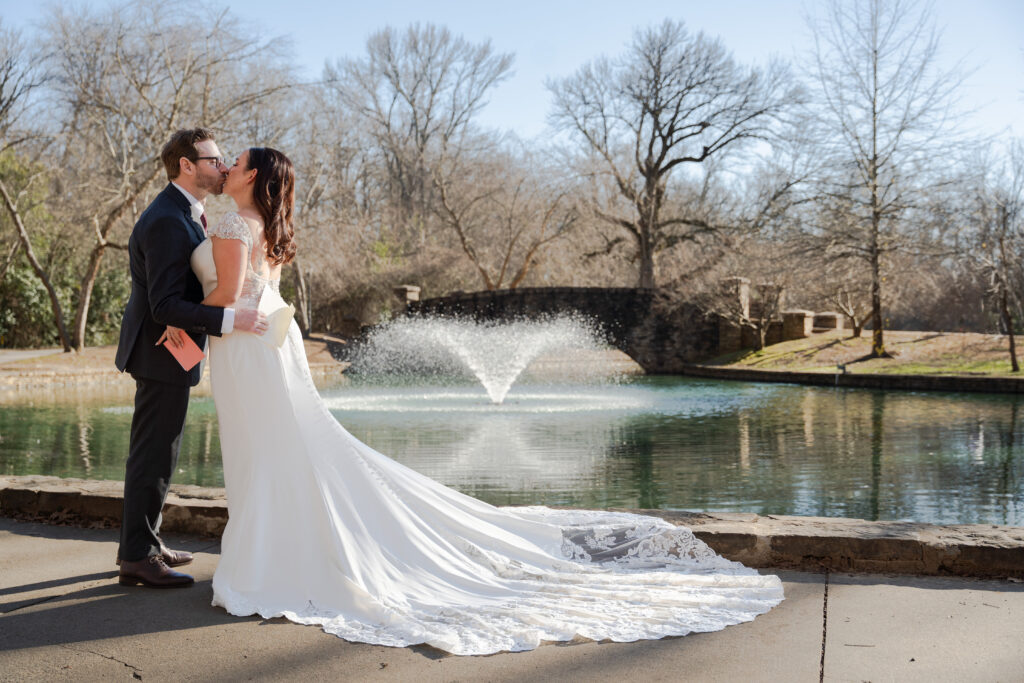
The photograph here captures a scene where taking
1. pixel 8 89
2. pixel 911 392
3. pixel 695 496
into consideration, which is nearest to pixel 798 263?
pixel 911 392

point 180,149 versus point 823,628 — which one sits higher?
point 180,149

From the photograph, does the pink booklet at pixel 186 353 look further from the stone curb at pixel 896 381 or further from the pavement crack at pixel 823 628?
the stone curb at pixel 896 381

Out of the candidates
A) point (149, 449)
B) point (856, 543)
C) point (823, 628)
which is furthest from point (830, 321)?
point (149, 449)

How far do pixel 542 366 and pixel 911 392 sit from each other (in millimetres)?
12652

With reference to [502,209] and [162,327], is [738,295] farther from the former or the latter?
[162,327]

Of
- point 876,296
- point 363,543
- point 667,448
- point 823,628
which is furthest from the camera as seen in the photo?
point 876,296

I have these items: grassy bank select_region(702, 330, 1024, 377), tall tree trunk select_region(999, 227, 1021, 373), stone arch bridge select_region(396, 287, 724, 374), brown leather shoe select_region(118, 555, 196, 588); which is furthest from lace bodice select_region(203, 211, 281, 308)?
stone arch bridge select_region(396, 287, 724, 374)

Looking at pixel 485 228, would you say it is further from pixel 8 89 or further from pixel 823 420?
pixel 823 420

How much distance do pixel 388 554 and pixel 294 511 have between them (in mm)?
375

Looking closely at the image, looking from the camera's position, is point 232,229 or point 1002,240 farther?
point 1002,240

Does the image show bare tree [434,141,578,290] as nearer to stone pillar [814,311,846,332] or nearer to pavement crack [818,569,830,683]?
stone pillar [814,311,846,332]

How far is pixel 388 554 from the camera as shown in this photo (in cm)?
330

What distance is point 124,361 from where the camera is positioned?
11.5ft

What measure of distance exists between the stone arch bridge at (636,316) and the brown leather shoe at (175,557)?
25.0 metres
